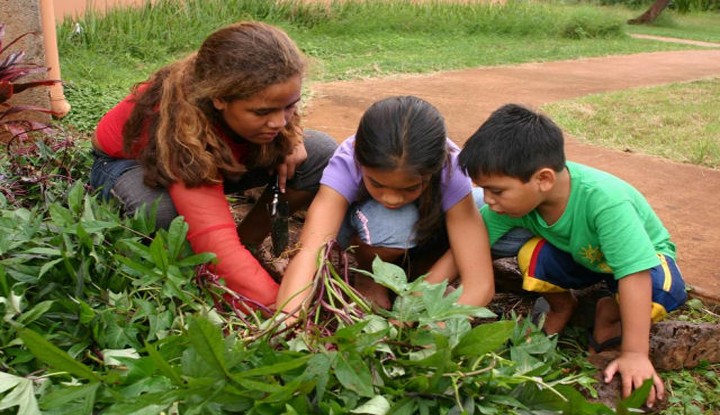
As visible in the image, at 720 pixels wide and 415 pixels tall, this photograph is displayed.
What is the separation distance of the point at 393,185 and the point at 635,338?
2.30ft

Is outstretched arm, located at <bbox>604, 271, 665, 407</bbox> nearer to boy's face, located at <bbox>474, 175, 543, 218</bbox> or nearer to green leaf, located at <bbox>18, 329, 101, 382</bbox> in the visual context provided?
boy's face, located at <bbox>474, 175, 543, 218</bbox>

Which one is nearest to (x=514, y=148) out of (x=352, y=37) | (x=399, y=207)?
(x=399, y=207)

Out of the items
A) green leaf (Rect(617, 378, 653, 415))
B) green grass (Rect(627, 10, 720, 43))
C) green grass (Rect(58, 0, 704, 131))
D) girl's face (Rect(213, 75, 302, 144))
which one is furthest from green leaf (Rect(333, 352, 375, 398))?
green grass (Rect(627, 10, 720, 43))

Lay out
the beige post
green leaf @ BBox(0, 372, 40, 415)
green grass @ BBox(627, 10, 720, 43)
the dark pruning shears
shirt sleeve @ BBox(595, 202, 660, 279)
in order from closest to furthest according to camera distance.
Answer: green leaf @ BBox(0, 372, 40, 415) → shirt sleeve @ BBox(595, 202, 660, 279) → the dark pruning shears → the beige post → green grass @ BBox(627, 10, 720, 43)

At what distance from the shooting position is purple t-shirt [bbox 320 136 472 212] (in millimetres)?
2297

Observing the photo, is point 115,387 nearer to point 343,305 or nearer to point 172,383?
point 172,383

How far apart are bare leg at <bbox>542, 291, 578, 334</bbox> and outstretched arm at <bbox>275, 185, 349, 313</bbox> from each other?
644mm

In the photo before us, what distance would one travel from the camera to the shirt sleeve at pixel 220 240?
2.14 metres

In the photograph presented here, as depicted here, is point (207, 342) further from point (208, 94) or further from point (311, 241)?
point (208, 94)

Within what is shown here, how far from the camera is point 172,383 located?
1508 mm

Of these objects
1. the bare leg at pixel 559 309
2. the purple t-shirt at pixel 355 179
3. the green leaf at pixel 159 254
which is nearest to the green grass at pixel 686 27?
the bare leg at pixel 559 309

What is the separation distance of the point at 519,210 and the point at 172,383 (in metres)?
1.04

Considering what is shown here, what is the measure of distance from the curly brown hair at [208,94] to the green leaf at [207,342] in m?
0.90

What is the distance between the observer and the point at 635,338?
2.00 m
